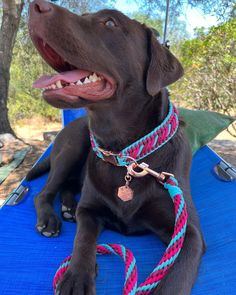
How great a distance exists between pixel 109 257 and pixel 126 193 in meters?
0.30

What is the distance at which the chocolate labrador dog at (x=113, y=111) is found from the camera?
143 cm

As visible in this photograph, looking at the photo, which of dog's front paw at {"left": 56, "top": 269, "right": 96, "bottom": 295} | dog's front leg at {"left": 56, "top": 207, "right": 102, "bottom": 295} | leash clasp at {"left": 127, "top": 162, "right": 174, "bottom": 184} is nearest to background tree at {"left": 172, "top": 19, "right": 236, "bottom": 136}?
leash clasp at {"left": 127, "top": 162, "right": 174, "bottom": 184}

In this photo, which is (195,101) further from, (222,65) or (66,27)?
(66,27)

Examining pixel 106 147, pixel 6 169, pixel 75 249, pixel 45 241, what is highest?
pixel 106 147

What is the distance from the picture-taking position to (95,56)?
5.08 feet

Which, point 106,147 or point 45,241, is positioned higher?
point 106,147

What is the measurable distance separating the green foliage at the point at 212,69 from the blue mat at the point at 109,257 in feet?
12.5

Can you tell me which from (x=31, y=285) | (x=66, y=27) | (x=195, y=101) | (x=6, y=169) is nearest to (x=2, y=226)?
(x=31, y=285)

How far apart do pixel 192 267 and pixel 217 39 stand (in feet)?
16.0

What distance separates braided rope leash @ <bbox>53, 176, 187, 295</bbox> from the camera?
1410mm

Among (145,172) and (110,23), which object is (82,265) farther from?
(110,23)

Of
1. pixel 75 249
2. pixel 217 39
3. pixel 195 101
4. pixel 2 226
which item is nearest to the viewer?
pixel 75 249

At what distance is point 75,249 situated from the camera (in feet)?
5.07

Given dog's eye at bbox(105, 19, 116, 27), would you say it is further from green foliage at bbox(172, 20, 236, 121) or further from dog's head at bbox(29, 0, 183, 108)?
green foliage at bbox(172, 20, 236, 121)
